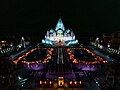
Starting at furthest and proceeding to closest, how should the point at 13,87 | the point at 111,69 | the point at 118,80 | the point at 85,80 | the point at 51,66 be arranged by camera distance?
the point at 51,66
the point at 111,69
the point at 85,80
the point at 118,80
the point at 13,87

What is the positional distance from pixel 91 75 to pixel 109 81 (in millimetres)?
5151

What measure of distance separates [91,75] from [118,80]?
592 cm

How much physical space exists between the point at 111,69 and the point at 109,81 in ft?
15.3

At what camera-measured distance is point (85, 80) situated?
3206 cm

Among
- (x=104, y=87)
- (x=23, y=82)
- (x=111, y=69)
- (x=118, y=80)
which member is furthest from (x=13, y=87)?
(x=111, y=69)

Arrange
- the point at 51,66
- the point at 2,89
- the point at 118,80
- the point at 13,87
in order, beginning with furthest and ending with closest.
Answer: the point at 51,66 → the point at 118,80 → the point at 13,87 → the point at 2,89

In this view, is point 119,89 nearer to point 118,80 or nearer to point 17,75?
point 118,80

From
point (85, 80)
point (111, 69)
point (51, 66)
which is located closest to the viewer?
point (85, 80)

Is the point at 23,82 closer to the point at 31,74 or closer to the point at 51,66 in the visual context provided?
the point at 31,74

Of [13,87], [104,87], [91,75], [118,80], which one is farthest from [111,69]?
[13,87]

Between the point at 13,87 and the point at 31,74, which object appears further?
the point at 31,74

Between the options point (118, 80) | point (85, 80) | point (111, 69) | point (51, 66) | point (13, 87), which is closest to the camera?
point (13, 87)

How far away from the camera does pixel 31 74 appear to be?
35.8 m

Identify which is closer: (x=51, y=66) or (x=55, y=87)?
(x=55, y=87)
